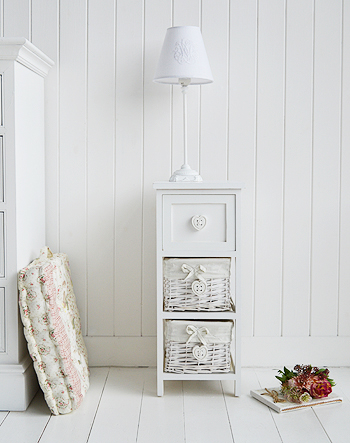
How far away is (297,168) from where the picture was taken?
2385 mm

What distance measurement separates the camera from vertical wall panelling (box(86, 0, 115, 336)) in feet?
7.67

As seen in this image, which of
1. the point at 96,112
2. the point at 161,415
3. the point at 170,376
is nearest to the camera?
the point at 161,415

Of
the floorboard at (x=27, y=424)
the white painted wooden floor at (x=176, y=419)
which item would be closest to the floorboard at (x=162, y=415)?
the white painted wooden floor at (x=176, y=419)

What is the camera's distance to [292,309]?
2430mm

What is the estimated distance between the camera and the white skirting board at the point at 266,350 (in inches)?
95.3

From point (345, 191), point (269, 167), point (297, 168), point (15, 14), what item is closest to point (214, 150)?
point (269, 167)

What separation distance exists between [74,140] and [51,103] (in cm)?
19

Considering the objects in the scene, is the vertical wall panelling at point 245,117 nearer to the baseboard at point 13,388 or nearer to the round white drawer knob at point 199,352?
the round white drawer knob at point 199,352

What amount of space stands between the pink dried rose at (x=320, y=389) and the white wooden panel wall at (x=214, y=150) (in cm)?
44

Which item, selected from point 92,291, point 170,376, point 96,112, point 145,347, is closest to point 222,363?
point 170,376

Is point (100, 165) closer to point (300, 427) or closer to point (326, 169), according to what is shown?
point (326, 169)

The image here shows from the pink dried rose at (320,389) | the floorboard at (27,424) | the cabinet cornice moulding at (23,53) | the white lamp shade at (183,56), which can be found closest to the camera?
the floorboard at (27,424)

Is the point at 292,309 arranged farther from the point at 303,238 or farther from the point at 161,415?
the point at 161,415

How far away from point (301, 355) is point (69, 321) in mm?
1077
